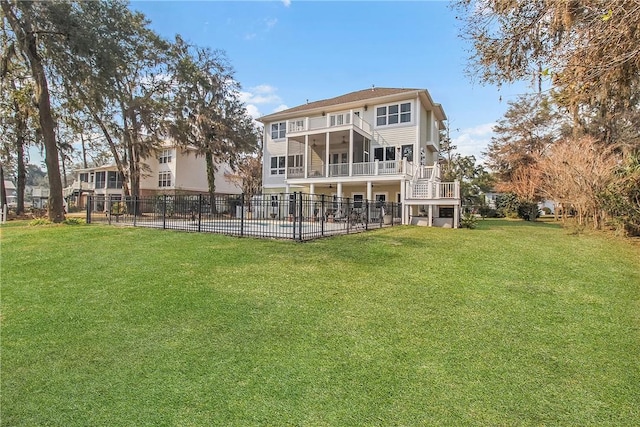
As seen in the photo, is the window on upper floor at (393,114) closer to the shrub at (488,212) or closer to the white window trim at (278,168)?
the white window trim at (278,168)

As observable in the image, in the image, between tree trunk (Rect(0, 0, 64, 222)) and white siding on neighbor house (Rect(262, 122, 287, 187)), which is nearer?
tree trunk (Rect(0, 0, 64, 222))

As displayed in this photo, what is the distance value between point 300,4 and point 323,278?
29.3ft

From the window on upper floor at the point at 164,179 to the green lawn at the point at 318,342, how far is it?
33326 millimetres

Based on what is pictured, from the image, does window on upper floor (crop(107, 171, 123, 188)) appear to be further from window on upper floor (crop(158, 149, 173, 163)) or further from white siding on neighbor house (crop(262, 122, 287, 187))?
white siding on neighbor house (crop(262, 122, 287, 187))

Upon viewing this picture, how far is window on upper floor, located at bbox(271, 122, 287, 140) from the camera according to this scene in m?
26.3

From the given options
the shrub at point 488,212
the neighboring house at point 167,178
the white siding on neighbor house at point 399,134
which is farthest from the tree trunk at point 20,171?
the shrub at point 488,212

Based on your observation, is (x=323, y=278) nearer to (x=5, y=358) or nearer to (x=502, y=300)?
(x=502, y=300)

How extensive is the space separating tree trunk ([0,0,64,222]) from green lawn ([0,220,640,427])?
9.69 meters

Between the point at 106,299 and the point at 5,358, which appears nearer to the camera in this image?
the point at 5,358

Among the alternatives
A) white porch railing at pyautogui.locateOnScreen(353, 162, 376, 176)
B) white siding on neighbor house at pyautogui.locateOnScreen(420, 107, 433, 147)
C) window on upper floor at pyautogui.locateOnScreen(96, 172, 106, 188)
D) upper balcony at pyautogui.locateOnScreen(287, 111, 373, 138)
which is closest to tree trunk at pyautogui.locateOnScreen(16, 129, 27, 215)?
window on upper floor at pyautogui.locateOnScreen(96, 172, 106, 188)

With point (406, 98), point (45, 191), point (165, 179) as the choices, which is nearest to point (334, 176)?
point (406, 98)

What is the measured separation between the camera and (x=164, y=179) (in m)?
38.9

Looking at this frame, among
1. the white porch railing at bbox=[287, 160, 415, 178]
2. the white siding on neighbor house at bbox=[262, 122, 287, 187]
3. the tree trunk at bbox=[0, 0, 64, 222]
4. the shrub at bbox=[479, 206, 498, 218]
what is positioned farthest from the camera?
the shrub at bbox=[479, 206, 498, 218]

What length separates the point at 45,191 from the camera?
48594 millimetres
